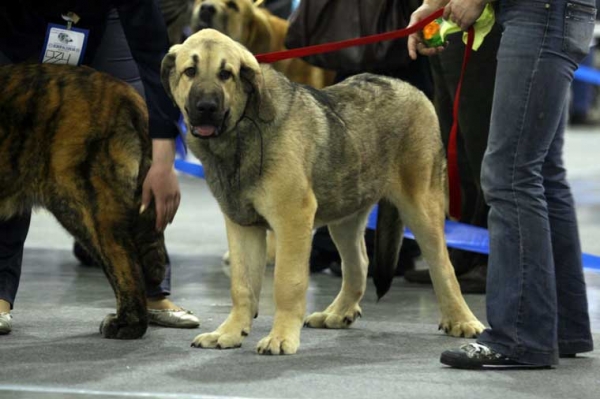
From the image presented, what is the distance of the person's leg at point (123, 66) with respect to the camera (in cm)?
526

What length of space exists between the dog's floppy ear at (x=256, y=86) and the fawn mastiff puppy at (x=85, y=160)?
573mm

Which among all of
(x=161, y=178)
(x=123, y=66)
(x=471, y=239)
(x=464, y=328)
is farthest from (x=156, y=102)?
(x=471, y=239)

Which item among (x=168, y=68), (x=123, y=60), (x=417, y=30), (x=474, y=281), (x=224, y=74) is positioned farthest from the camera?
(x=474, y=281)

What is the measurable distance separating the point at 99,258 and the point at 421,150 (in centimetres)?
139

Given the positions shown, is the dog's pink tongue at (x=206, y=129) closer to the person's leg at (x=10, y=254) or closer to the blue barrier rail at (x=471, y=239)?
the person's leg at (x=10, y=254)

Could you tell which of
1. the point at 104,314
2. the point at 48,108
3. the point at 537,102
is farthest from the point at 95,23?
the point at 537,102

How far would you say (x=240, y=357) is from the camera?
4586 millimetres

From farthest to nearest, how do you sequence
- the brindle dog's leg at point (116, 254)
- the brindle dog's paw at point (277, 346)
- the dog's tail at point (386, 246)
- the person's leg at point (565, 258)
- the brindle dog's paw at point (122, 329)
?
1. the dog's tail at point (386, 246)
2. the brindle dog's paw at point (122, 329)
3. the brindle dog's leg at point (116, 254)
4. the brindle dog's paw at point (277, 346)
5. the person's leg at point (565, 258)

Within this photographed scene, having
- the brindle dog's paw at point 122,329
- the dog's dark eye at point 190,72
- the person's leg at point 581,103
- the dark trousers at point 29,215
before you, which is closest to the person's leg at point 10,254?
the dark trousers at point 29,215

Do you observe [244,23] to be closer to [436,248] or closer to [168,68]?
[436,248]

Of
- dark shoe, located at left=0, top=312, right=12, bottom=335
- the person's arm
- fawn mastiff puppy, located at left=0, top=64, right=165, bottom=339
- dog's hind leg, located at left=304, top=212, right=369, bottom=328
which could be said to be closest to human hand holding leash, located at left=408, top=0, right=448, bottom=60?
dog's hind leg, located at left=304, top=212, right=369, bottom=328

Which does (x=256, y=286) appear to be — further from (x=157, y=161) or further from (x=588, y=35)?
(x=588, y=35)

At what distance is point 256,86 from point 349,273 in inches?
44.7

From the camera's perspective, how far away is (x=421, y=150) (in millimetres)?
5246
